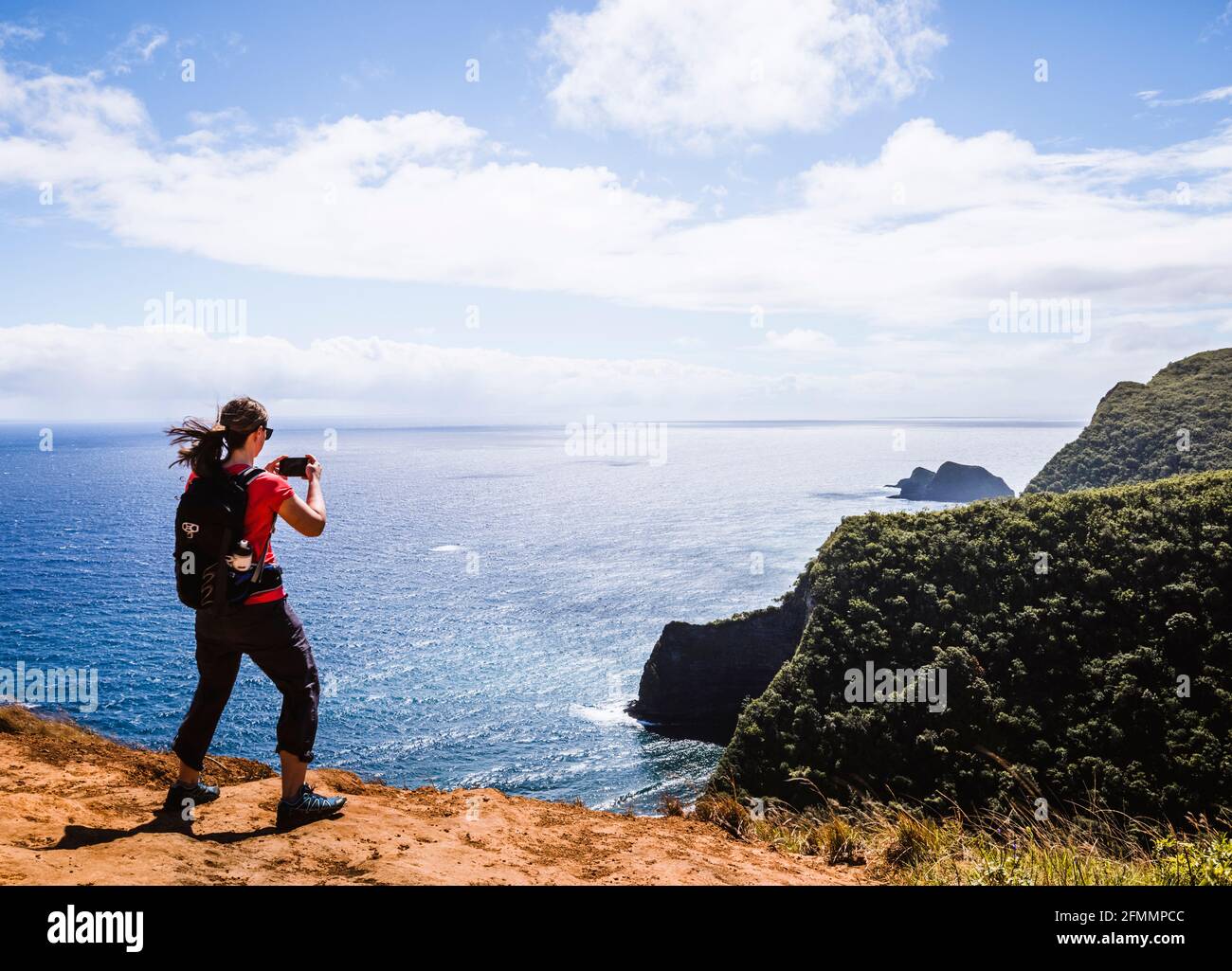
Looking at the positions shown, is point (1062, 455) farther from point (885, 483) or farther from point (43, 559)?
point (43, 559)

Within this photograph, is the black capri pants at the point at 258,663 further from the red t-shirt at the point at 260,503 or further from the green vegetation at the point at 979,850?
the green vegetation at the point at 979,850

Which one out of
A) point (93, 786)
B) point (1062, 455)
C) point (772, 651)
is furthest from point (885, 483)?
point (93, 786)

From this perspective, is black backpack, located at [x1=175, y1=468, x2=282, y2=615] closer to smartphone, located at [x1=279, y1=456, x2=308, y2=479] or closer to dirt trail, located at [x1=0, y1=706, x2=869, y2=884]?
smartphone, located at [x1=279, y1=456, x2=308, y2=479]

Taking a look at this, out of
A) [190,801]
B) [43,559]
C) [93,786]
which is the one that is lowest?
[43,559]

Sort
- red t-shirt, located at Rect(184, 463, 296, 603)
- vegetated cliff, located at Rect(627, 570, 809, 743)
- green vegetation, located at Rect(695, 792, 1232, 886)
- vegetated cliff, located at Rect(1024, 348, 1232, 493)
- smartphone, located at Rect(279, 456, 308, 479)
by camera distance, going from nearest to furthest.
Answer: green vegetation, located at Rect(695, 792, 1232, 886)
red t-shirt, located at Rect(184, 463, 296, 603)
smartphone, located at Rect(279, 456, 308, 479)
vegetated cliff, located at Rect(627, 570, 809, 743)
vegetated cliff, located at Rect(1024, 348, 1232, 493)

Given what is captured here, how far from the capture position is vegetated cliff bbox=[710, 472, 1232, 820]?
29.7m

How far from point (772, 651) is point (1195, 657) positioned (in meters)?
25.5

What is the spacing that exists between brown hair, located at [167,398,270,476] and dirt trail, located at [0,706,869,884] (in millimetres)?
2627

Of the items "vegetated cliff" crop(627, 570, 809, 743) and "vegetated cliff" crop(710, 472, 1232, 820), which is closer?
"vegetated cliff" crop(710, 472, 1232, 820)

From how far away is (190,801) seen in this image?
5.93m

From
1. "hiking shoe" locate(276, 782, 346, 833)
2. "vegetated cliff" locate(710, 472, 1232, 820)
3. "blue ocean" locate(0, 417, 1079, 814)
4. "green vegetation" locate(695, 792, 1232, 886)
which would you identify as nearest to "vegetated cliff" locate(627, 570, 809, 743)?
"blue ocean" locate(0, 417, 1079, 814)

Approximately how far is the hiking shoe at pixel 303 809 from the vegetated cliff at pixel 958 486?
152848mm

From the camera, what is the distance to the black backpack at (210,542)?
5.14 metres

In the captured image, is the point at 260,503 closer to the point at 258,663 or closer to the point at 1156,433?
the point at 258,663
